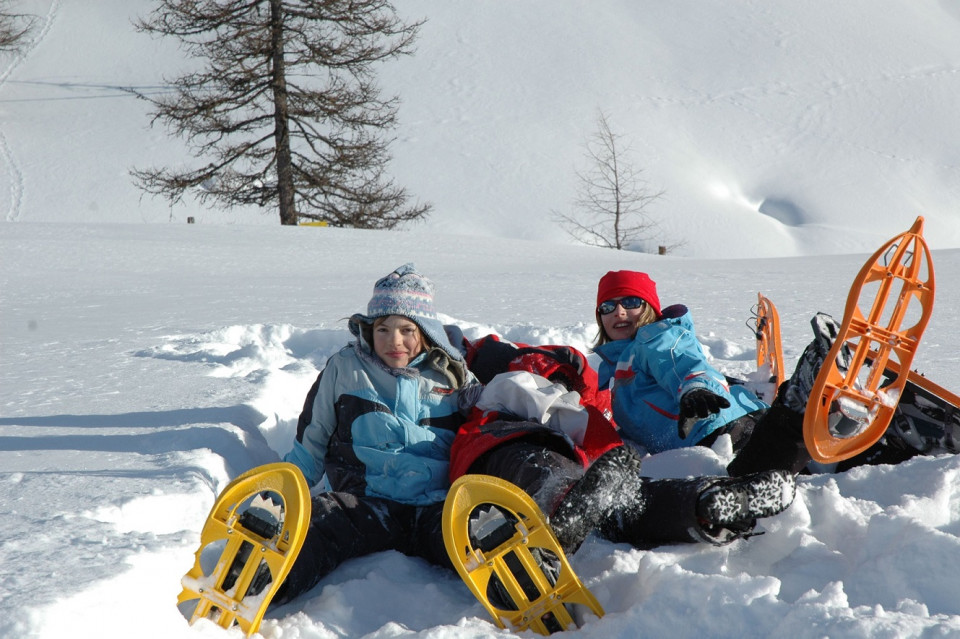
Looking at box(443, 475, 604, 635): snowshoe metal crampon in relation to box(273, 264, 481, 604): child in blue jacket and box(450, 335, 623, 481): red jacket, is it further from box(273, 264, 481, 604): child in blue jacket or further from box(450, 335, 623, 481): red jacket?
box(450, 335, 623, 481): red jacket

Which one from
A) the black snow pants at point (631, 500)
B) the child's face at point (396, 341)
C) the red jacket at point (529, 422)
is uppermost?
the child's face at point (396, 341)

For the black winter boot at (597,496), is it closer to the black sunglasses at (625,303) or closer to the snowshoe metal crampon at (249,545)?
the snowshoe metal crampon at (249,545)

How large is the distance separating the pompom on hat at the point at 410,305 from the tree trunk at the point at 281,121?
13985 millimetres

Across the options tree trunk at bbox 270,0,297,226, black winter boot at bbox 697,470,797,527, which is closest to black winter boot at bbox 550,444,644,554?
black winter boot at bbox 697,470,797,527

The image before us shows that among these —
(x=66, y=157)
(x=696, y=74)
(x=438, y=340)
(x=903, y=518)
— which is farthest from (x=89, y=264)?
(x=696, y=74)

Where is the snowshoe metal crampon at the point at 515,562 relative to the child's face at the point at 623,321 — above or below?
below

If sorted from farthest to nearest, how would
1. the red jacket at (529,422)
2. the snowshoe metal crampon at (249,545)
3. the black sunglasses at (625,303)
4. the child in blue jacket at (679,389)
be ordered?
1. the black sunglasses at (625,303)
2. the red jacket at (529,422)
3. the child in blue jacket at (679,389)
4. the snowshoe metal crampon at (249,545)

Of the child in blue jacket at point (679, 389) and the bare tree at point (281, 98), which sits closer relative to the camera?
the child in blue jacket at point (679, 389)

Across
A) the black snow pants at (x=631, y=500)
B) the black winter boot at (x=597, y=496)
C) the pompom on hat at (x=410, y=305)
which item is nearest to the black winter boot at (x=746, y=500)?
the black snow pants at (x=631, y=500)

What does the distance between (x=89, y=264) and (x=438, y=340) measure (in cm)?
585

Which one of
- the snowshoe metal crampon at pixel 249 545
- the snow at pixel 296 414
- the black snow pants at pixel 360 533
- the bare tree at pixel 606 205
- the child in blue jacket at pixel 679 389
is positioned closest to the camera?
the snow at pixel 296 414

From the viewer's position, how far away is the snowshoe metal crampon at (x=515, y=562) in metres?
1.84

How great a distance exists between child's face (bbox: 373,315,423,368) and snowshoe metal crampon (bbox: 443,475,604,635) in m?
0.95

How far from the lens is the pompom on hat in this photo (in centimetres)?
279
